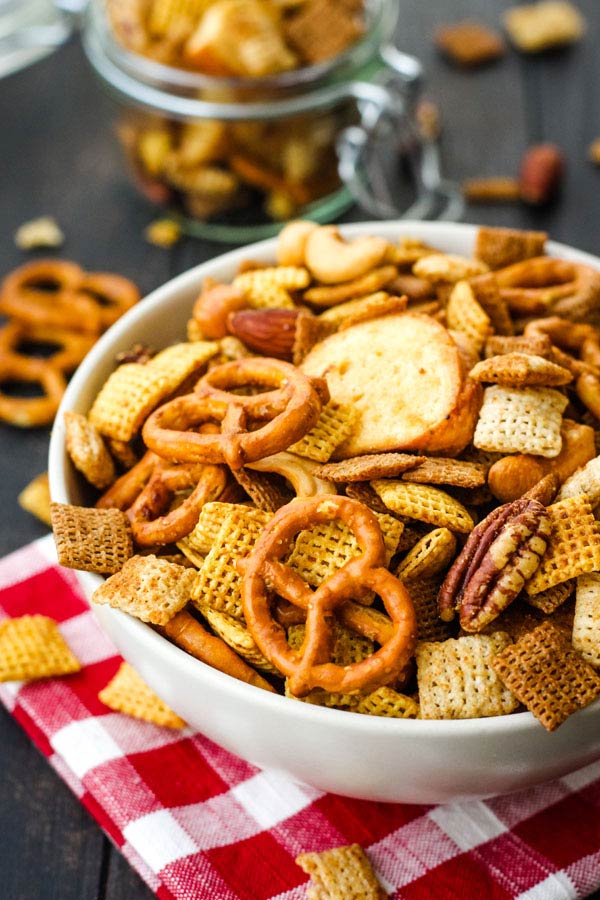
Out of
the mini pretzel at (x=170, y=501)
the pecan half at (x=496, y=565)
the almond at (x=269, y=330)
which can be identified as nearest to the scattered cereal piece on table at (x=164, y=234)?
the almond at (x=269, y=330)

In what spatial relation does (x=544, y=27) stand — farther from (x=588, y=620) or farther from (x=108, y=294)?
(x=588, y=620)

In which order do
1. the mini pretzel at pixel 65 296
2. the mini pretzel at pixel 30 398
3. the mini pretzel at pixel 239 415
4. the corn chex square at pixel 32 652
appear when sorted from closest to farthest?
1. the mini pretzel at pixel 239 415
2. the corn chex square at pixel 32 652
3. the mini pretzel at pixel 30 398
4. the mini pretzel at pixel 65 296

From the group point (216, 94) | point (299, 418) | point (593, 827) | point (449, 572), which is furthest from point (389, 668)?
point (216, 94)

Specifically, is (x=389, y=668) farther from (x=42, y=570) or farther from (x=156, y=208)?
(x=156, y=208)

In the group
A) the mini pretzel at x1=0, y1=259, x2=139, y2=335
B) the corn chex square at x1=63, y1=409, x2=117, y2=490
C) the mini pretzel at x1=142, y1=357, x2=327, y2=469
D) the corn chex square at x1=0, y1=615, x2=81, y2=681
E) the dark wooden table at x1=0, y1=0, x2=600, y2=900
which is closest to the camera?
the mini pretzel at x1=142, y1=357, x2=327, y2=469

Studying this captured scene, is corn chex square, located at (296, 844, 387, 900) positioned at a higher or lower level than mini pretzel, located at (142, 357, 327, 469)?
lower

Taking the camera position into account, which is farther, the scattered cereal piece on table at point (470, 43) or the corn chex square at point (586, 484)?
the scattered cereal piece on table at point (470, 43)

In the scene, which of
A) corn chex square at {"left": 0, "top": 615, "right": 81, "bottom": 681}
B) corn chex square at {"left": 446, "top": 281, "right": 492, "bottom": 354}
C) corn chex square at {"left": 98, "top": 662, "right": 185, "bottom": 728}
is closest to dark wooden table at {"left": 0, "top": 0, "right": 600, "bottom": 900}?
corn chex square at {"left": 0, "top": 615, "right": 81, "bottom": 681}

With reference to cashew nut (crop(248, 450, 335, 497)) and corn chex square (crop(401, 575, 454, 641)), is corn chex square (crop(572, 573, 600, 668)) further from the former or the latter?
cashew nut (crop(248, 450, 335, 497))

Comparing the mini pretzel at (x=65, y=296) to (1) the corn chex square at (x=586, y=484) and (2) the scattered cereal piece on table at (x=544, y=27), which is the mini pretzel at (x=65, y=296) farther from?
(2) the scattered cereal piece on table at (x=544, y=27)
